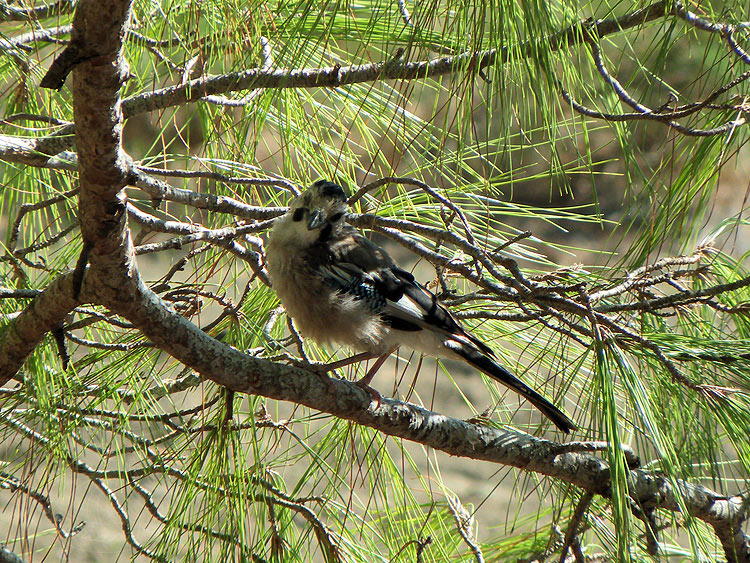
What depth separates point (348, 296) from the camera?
5.88 feet

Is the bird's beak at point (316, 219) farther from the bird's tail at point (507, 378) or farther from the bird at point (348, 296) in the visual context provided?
the bird's tail at point (507, 378)

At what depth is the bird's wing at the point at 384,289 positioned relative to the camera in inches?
68.9

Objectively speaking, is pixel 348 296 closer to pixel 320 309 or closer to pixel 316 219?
pixel 320 309

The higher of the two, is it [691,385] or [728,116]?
[728,116]

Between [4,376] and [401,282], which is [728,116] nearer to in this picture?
[401,282]

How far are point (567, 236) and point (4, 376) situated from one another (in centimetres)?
535

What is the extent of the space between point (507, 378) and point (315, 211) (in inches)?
22.5

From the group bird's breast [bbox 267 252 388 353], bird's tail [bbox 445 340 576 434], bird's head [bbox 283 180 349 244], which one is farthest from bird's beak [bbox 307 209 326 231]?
bird's tail [bbox 445 340 576 434]

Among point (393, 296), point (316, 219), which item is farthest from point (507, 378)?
point (316, 219)

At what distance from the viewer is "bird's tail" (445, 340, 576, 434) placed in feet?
5.08

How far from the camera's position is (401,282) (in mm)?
1873

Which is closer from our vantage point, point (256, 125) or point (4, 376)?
point (4, 376)

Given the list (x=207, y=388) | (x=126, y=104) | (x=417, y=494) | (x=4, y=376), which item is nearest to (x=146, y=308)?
(x=4, y=376)

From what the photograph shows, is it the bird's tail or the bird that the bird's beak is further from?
the bird's tail
